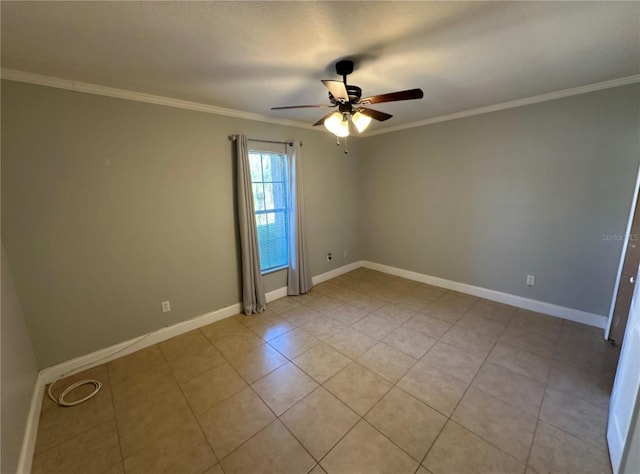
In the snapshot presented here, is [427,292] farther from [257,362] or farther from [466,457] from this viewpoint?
[257,362]

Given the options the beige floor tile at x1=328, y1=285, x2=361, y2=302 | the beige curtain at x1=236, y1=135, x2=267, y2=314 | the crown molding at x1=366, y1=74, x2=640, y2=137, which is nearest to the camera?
the crown molding at x1=366, y1=74, x2=640, y2=137

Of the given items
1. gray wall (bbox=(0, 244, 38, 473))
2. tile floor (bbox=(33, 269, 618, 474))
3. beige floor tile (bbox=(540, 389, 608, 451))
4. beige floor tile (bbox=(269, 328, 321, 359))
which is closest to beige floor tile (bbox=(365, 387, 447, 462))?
tile floor (bbox=(33, 269, 618, 474))

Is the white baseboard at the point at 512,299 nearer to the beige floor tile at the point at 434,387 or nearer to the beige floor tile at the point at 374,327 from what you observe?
the beige floor tile at the point at 374,327

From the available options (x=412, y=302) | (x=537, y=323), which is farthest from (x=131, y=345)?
(x=537, y=323)

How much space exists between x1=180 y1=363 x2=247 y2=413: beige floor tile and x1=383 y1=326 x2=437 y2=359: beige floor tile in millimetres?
1469

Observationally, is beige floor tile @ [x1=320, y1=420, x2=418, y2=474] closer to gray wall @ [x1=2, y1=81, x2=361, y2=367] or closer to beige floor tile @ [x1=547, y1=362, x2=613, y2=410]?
beige floor tile @ [x1=547, y1=362, x2=613, y2=410]

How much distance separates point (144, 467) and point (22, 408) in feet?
2.99

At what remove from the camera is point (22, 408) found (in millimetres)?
1618

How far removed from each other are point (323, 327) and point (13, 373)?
2343 millimetres

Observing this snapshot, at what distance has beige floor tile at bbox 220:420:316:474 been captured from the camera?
1.46 metres

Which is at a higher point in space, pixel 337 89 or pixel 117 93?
pixel 117 93

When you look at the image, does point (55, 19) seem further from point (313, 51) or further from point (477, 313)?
point (477, 313)

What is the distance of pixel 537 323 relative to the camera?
2834 mm

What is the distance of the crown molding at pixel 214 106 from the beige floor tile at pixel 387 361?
294 cm
